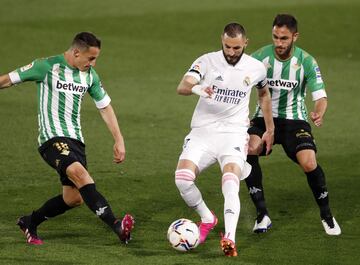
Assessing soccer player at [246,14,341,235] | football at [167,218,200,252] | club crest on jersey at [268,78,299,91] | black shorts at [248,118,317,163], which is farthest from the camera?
club crest on jersey at [268,78,299,91]

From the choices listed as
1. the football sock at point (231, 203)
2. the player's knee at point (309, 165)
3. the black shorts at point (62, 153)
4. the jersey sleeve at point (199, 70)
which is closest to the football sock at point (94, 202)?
the black shorts at point (62, 153)

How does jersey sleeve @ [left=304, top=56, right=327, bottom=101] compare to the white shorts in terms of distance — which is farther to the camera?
jersey sleeve @ [left=304, top=56, right=327, bottom=101]

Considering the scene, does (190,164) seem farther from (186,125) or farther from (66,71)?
(186,125)

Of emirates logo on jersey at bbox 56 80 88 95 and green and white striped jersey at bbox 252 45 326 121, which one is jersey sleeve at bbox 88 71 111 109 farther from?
green and white striped jersey at bbox 252 45 326 121

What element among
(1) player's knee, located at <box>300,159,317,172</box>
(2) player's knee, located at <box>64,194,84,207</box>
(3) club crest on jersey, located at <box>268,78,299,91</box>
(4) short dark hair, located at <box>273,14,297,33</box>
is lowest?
(2) player's knee, located at <box>64,194,84,207</box>

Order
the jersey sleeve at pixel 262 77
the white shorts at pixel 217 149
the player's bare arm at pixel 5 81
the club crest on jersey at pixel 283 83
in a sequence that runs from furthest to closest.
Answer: the club crest on jersey at pixel 283 83 < the jersey sleeve at pixel 262 77 < the white shorts at pixel 217 149 < the player's bare arm at pixel 5 81

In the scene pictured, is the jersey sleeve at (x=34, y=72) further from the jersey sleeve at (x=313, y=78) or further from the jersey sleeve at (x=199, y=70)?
the jersey sleeve at (x=313, y=78)

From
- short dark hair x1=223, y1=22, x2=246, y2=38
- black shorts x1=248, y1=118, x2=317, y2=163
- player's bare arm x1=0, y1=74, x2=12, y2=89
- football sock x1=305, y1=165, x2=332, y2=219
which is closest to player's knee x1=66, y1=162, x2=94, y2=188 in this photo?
player's bare arm x1=0, y1=74, x2=12, y2=89

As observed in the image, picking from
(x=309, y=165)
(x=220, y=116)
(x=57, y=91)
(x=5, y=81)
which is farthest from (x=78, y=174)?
(x=309, y=165)

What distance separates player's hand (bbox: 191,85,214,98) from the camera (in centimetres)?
957

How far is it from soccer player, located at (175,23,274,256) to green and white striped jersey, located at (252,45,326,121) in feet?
2.11

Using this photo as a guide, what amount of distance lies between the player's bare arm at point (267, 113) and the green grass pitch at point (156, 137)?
100cm

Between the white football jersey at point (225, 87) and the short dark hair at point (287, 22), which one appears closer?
the white football jersey at point (225, 87)

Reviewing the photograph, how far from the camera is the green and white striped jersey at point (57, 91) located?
10.1 meters
